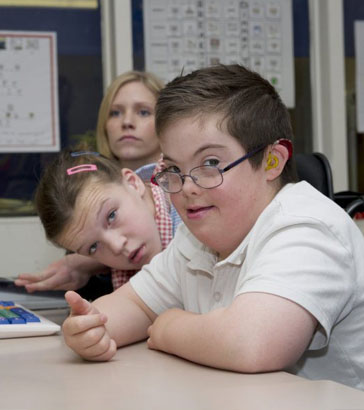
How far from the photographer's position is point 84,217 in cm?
140

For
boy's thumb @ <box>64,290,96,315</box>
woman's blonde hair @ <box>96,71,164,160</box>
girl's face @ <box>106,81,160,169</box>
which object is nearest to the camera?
boy's thumb @ <box>64,290,96,315</box>

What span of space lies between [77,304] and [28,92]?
189 cm

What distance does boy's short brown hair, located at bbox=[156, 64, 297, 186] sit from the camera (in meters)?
1.00

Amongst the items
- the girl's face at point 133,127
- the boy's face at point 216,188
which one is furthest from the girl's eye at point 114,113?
the boy's face at point 216,188

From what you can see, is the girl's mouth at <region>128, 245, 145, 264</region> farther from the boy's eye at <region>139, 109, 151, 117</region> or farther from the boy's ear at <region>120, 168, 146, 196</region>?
the boy's eye at <region>139, 109, 151, 117</region>

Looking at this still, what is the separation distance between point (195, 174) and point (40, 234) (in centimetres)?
180

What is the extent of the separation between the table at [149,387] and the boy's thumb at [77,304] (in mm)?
69

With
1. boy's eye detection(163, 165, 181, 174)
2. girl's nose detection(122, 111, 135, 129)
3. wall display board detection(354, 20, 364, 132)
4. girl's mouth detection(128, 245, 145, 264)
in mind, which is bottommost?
girl's mouth detection(128, 245, 145, 264)

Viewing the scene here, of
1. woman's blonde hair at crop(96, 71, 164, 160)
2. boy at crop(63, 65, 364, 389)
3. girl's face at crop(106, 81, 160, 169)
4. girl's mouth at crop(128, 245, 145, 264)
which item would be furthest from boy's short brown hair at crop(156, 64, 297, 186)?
woman's blonde hair at crop(96, 71, 164, 160)

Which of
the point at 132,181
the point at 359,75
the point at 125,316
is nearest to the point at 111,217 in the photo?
the point at 132,181

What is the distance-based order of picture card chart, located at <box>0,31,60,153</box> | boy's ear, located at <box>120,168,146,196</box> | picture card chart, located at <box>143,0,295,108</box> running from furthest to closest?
picture card chart, located at <box>143,0,295,108</box>
picture card chart, located at <box>0,31,60,153</box>
boy's ear, located at <box>120,168,146,196</box>

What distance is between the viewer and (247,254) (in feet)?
3.28

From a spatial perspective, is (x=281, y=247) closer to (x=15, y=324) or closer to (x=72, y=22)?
(x=15, y=324)

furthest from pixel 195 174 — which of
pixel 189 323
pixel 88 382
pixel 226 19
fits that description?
pixel 226 19
